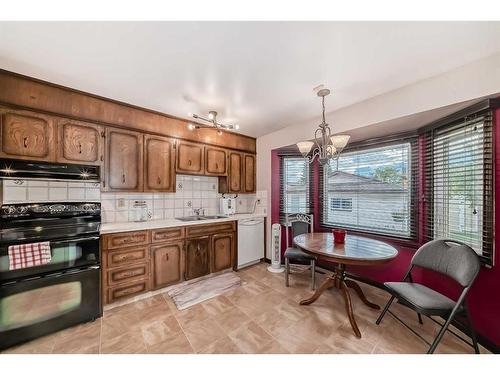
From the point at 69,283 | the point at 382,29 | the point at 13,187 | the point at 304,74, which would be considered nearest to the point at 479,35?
the point at 382,29

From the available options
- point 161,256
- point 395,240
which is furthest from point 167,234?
point 395,240

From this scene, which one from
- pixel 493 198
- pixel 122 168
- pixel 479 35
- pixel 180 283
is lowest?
pixel 180 283

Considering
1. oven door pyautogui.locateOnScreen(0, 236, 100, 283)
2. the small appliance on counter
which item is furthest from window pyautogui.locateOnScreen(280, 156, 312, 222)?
oven door pyautogui.locateOnScreen(0, 236, 100, 283)

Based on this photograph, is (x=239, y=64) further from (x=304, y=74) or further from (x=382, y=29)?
(x=382, y=29)

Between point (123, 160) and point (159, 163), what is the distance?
408 mm

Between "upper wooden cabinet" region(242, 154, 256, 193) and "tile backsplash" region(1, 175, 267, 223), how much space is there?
0.63 feet

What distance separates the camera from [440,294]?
1579mm

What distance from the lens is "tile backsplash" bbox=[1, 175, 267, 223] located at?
77.2 inches

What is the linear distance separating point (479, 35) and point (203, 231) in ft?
10.1

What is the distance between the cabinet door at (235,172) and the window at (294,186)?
76 centimetres

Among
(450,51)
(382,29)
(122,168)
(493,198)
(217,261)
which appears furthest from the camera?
(217,261)

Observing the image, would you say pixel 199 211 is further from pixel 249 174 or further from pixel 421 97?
pixel 421 97

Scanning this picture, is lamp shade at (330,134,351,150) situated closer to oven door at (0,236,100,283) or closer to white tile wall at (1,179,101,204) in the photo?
oven door at (0,236,100,283)

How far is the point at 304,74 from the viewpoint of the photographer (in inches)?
67.7
